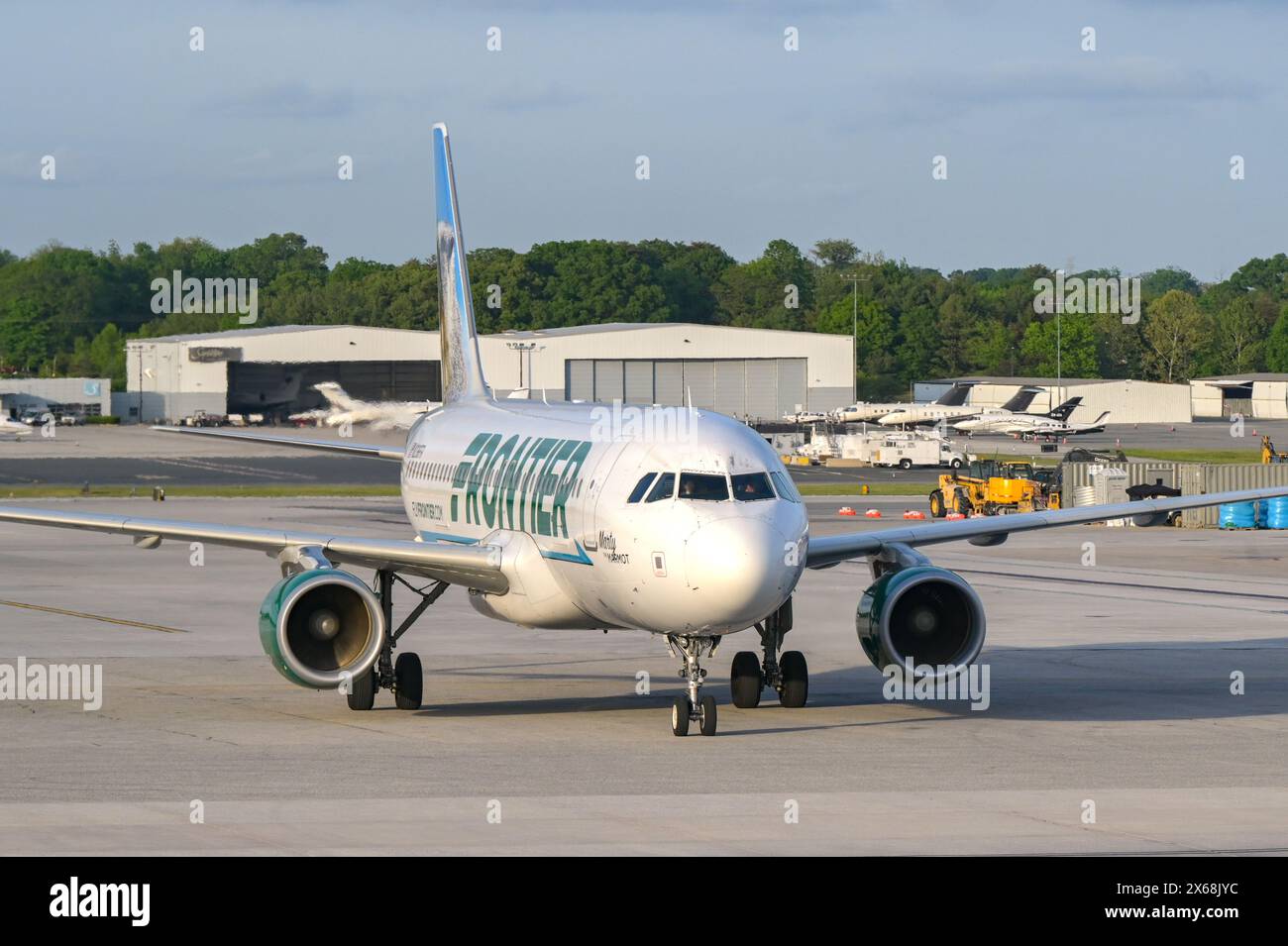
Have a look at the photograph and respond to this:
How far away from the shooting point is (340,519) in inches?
2744

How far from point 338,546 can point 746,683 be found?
637cm

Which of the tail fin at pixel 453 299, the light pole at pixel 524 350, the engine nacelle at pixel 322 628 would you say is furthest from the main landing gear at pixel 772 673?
the light pole at pixel 524 350

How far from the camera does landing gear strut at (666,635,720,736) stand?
79.2ft

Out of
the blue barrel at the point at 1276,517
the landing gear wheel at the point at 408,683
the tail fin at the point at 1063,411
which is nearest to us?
the landing gear wheel at the point at 408,683

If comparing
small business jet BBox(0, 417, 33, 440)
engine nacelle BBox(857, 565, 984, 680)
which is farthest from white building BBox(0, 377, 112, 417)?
engine nacelle BBox(857, 565, 984, 680)

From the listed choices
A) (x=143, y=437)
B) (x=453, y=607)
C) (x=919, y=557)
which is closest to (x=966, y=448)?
(x=143, y=437)

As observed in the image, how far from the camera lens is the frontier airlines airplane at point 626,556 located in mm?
23172

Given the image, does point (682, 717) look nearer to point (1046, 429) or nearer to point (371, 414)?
point (371, 414)

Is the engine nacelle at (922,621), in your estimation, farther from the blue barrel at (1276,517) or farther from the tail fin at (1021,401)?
the tail fin at (1021,401)

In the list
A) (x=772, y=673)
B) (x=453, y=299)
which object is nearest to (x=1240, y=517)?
(x=453, y=299)

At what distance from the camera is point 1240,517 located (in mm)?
66938

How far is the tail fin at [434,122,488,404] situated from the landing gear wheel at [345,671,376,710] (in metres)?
12.0

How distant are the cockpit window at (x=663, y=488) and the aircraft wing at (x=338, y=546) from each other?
402 centimetres

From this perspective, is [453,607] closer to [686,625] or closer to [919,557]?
[919,557]
